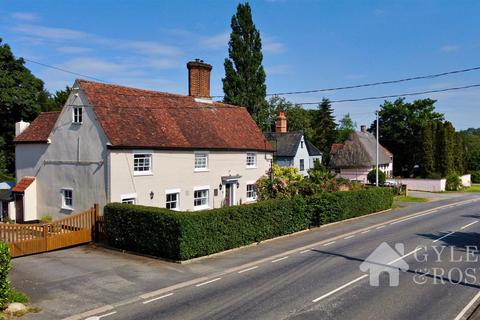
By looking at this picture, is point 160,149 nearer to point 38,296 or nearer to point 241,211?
point 241,211

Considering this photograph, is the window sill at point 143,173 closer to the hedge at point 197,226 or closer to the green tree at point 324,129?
the hedge at point 197,226

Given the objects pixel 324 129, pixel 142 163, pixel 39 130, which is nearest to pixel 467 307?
pixel 142 163

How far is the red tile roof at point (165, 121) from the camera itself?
22719mm

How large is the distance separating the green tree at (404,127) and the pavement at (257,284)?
179ft

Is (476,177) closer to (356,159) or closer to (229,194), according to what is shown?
(356,159)

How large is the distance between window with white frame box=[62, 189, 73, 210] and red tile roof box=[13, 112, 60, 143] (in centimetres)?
352

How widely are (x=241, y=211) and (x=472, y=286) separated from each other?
940 centimetres

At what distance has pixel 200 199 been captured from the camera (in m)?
26.9

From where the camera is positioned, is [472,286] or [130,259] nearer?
[472,286]

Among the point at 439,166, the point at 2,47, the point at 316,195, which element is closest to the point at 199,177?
the point at 316,195

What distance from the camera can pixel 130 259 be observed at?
16.9m

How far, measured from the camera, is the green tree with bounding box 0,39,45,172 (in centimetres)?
3928

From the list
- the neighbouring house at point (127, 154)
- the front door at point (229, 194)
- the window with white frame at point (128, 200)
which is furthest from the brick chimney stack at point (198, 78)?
the window with white frame at point (128, 200)

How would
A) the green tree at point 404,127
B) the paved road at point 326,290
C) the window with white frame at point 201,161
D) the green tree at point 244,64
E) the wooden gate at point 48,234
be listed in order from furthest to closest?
1. the green tree at point 404,127
2. the green tree at point 244,64
3. the window with white frame at point 201,161
4. the wooden gate at point 48,234
5. the paved road at point 326,290
